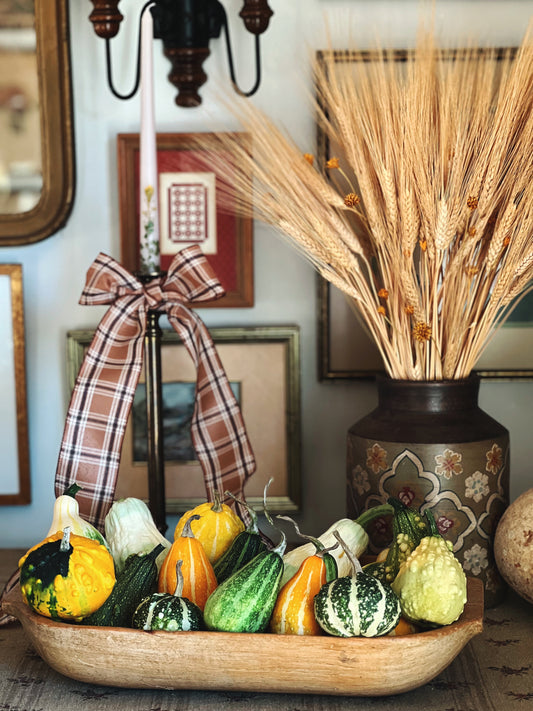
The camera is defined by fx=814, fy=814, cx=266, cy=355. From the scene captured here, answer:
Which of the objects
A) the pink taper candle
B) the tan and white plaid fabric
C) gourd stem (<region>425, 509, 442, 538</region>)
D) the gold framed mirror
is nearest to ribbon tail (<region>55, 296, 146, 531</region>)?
the tan and white plaid fabric

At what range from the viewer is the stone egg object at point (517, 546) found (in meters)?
0.72

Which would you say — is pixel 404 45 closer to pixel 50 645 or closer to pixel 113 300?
pixel 113 300

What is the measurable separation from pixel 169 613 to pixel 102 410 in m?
0.28

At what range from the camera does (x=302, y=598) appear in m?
0.60

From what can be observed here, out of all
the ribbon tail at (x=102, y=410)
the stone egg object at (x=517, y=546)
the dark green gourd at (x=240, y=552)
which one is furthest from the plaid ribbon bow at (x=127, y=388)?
the stone egg object at (x=517, y=546)

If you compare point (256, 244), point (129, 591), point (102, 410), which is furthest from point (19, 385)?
point (129, 591)

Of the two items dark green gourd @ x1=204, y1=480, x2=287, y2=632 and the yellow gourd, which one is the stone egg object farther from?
the yellow gourd

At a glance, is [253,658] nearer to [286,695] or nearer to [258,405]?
[286,695]

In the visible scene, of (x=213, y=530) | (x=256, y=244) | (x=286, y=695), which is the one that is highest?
(x=256, y=244)

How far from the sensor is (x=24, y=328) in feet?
3.21

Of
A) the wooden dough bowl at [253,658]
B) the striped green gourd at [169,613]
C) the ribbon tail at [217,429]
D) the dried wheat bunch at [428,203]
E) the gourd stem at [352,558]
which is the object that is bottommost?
the wooden dough bowl at [253,658]

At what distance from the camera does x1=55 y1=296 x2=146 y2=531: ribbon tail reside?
31.5 inches

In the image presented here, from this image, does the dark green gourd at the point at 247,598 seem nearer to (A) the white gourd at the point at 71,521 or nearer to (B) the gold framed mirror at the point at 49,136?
(A) the white gourd at the point at 71,521

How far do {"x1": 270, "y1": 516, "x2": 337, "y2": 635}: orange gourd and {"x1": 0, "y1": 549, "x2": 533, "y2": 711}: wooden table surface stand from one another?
0.06 m
